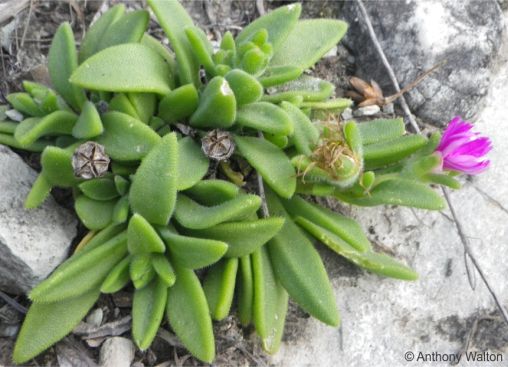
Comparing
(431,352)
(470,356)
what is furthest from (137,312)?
(470,356)

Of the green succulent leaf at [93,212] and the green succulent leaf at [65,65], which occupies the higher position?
the green succulent leaf at [65,65]

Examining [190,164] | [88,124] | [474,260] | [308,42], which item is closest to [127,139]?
[88,124]

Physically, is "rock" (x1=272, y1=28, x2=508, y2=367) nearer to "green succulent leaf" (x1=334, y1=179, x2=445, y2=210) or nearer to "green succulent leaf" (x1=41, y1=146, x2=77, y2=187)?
"green succulent leaf" (x1=334, y1=179, x2=445, y2=210)

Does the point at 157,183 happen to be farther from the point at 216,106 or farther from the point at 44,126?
the point at 44,126

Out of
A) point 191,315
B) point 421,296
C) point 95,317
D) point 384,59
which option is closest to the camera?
point 191,315

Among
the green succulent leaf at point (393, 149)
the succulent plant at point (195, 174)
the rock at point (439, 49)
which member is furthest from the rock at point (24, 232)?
the rock at point (439, 49)

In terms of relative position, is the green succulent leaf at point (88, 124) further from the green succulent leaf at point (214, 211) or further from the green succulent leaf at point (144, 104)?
the green succulent leaf at point (214, 211)

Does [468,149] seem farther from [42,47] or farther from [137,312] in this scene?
[42,47]
